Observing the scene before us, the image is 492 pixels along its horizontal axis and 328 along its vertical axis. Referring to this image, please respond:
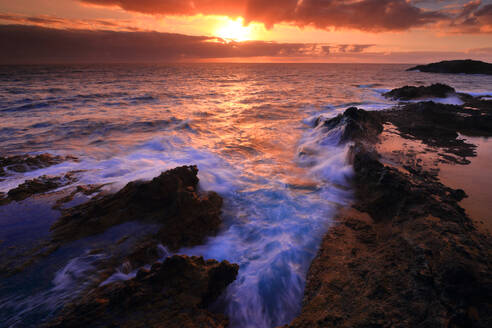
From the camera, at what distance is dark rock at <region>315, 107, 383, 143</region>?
7.83 meters

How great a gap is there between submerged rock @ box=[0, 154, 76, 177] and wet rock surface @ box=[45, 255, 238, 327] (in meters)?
5.41

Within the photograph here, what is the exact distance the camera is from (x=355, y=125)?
810 cm

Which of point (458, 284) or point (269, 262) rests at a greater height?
point (458, 284)

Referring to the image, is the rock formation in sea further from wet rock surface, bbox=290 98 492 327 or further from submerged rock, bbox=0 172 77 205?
submerged rock, bbox=0 172 77 205

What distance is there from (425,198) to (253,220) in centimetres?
292

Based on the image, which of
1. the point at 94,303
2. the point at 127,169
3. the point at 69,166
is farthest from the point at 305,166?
the point at 69,166

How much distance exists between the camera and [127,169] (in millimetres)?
6121

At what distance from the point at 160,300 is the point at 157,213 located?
1.99 metres

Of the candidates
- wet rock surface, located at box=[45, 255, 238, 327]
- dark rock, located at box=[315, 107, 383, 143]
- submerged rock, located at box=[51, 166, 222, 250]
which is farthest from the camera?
dark rock, located at box=[315, 107, 383, 143]

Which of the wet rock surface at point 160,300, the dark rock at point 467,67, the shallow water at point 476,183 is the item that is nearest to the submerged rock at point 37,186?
the wet rock surface at point 160,300

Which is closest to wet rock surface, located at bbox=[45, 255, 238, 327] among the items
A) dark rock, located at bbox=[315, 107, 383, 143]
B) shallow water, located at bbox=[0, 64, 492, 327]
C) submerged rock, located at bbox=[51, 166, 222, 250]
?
shallow water, located at bbox=[0, 64, 492, 327]

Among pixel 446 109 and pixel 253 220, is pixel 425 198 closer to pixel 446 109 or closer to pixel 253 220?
pixel 253 220

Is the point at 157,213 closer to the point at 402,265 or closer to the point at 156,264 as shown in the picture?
the point at 156,264

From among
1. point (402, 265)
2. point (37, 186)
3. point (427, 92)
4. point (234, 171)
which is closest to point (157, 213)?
point (234, 171)
